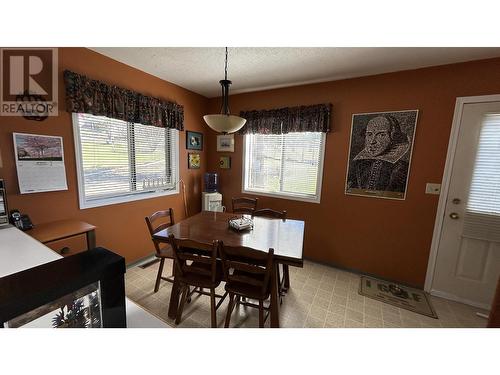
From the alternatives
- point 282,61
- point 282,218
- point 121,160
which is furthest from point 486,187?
point 121,160

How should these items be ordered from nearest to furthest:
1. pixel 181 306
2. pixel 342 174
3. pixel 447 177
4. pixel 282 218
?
pixel 181 306, pixel 447 177, pixel 282 218, pixel 342 174

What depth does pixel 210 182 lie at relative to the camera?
3.40 m

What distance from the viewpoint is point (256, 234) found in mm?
1839

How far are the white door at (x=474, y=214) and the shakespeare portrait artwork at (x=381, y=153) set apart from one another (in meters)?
0.42

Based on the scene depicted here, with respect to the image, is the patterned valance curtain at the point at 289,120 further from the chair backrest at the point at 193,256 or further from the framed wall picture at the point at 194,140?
the chair backrest at the point at 193,256

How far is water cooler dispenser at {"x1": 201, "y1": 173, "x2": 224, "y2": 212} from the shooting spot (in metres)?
3.35

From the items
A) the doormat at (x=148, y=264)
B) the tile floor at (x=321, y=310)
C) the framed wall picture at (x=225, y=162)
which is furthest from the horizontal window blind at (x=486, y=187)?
the doormat at (x=148, y=264)

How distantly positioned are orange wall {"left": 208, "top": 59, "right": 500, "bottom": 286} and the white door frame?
40mm

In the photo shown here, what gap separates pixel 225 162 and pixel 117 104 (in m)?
1.69

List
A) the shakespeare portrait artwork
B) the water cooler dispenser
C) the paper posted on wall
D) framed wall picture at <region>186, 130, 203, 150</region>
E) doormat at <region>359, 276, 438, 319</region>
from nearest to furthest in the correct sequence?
the paper posted on wall < doormat at <region>359, 276, 438, 319</region> < the shakespeare portrait artwork < framed wall picture at <region>186, 130, 203, 150</region> < the water cooler dispenser

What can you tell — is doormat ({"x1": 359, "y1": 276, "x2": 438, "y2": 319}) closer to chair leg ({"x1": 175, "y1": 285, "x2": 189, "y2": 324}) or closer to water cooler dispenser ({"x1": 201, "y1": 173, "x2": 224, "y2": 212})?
chair leg ({"x1": 175, "y1": 285, "x2": 189, "y2": 324})

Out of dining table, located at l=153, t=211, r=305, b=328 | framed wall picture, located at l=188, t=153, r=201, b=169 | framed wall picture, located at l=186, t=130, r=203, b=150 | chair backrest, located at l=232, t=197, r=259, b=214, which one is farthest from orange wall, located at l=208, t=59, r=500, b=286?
framed wall picture, located at l=188, t=153, r=201, b=169

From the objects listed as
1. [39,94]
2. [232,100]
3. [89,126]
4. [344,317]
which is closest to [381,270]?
[344,317]

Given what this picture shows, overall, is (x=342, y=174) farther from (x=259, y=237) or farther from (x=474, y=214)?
(x=259, y=237)
